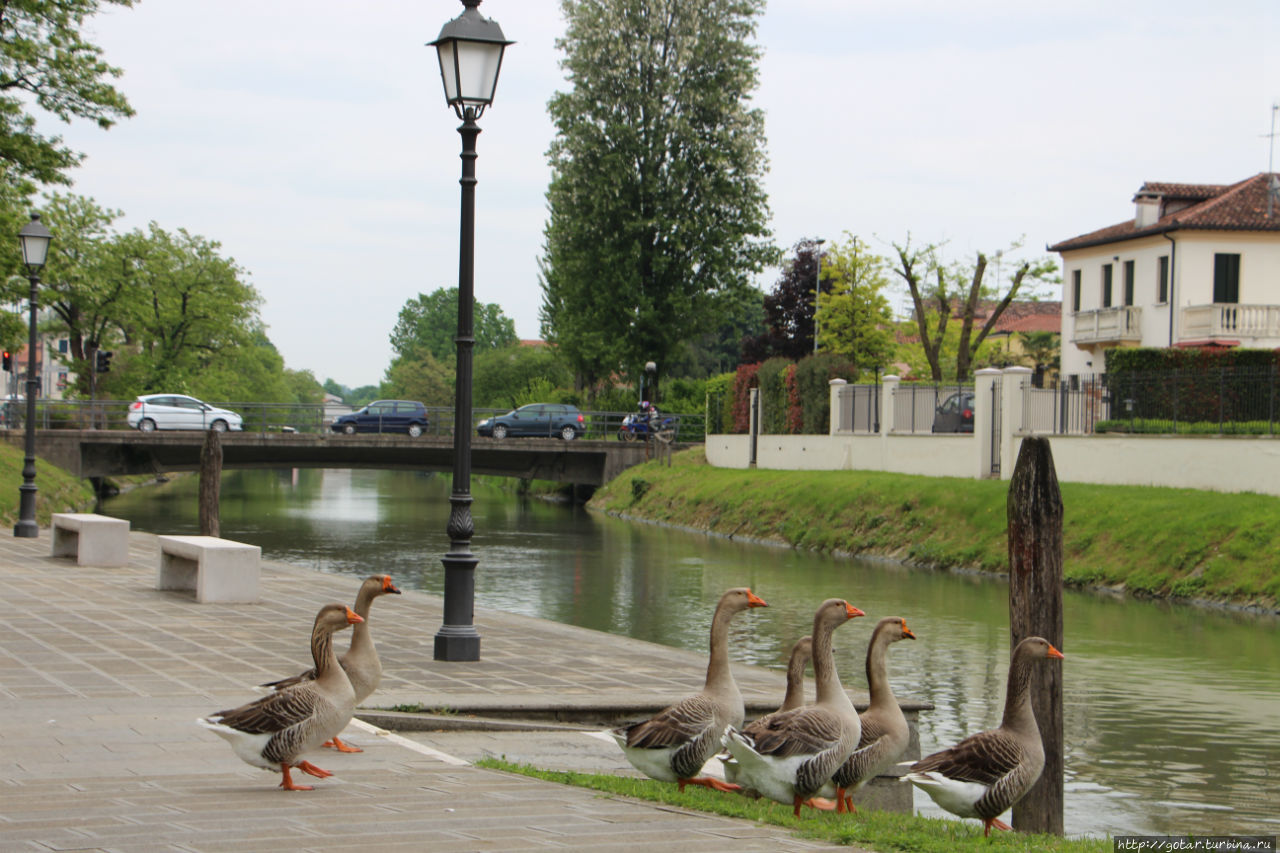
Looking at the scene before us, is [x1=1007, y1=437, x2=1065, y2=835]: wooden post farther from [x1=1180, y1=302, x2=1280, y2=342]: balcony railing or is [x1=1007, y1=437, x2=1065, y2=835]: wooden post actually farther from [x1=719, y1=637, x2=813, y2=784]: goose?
[x1=1180, y1=302, x2=1280, y2=342]: balcony railing

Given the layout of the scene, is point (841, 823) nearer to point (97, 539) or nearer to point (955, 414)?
point (97, 539)

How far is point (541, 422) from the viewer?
5553 centimetres

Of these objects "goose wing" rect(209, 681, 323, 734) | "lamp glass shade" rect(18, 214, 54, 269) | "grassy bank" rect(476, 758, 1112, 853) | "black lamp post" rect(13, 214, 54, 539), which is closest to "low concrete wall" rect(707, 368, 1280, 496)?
"grassy bank" rect(476, 758, 1112, 853)

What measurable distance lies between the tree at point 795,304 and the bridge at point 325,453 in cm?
1545

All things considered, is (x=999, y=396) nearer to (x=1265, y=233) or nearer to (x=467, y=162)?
(x=1265, y=233)

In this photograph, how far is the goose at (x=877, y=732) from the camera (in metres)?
6.63

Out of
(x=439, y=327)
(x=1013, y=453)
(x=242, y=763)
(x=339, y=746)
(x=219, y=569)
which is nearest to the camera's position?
(x=242, y=763)

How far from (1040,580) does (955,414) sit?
93.9 ft

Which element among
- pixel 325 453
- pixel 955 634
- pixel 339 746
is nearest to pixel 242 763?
pixel 339 746

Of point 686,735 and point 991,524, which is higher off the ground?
point 686,735

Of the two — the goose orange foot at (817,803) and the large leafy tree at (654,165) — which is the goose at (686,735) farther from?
the large leafy tree at (654,165)

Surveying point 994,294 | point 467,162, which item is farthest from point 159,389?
point 467,162

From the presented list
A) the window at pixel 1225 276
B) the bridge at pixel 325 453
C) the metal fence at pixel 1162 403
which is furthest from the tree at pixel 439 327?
the metal fence at pixel 1162 403

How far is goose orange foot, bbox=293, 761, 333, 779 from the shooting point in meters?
6.54
